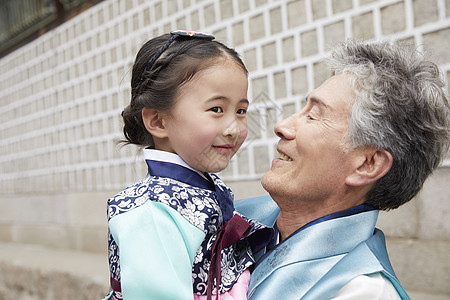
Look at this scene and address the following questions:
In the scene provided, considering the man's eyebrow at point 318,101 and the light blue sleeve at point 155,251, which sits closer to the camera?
the light blue sleeve at point 155,251

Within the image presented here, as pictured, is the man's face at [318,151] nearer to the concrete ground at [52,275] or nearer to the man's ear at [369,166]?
the man's ear at [369,166]

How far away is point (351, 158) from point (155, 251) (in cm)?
70

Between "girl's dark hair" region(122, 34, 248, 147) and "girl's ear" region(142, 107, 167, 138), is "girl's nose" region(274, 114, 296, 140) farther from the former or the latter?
"girl's ear" region(142, 107, 167, 138)

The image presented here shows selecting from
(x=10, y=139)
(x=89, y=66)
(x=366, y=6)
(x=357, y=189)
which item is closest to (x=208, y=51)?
(x=357, y=189)

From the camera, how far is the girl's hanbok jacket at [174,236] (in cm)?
145

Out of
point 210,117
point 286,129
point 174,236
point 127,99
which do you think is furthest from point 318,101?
point 127,99

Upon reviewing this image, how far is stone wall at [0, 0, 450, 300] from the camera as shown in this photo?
2889 millimetres

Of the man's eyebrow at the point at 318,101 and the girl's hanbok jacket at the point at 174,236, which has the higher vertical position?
the man's eyebrow at the point at 318,101

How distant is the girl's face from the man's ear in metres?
0.40

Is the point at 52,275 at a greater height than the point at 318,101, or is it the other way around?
the point at 318,101

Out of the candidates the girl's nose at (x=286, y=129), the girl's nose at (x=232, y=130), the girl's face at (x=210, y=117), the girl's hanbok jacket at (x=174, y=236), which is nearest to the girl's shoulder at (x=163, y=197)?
the girl's hanbok jacket at (x=174, y=236)

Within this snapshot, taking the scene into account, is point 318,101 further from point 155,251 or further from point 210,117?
point 155,251

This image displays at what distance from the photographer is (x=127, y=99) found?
16.6ft

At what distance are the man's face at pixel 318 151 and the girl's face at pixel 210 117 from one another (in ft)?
0.55
